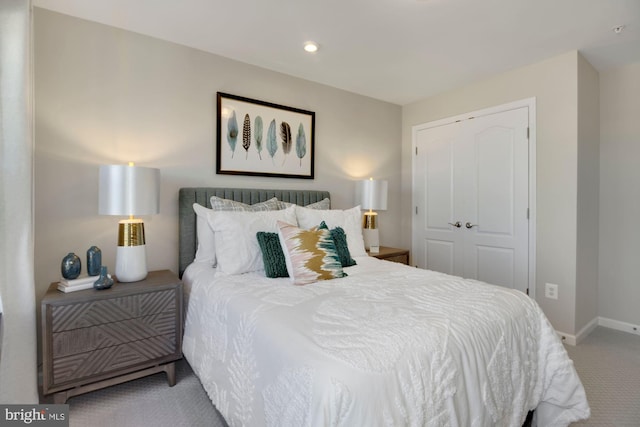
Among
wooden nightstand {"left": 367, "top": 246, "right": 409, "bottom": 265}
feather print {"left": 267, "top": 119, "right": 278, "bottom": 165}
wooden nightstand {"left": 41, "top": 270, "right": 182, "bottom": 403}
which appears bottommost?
wooden nightstand {"left": 41, "top": 270, "right": 182, "bottom": 403}

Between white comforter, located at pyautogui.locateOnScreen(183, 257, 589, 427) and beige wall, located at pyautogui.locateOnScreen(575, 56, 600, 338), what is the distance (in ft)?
5.51

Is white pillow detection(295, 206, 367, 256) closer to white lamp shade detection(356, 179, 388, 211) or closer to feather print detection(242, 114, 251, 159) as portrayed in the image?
white lamp shade detection(356, 179, 388, 211)

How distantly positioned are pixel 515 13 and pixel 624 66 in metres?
1.75

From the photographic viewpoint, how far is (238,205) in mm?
2586

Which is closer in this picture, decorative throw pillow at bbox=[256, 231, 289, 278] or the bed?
the bed

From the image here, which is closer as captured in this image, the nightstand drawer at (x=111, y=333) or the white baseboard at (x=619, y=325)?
the nightstand drawer at (x=111, y=333)

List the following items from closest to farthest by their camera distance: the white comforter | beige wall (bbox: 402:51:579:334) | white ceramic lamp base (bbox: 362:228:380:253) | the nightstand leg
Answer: the white comforter, the nightstand leg, beige wall (bbox: 402:51:579:334), white ceramic lamp base (bbox: 362:228:380:253)

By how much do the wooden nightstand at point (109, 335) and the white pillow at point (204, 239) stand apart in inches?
14.6

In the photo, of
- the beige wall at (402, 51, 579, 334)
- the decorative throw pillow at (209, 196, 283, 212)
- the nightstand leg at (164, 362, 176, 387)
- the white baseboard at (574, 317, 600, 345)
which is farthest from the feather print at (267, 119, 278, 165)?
the white baseboard at (574, 317, 600, 345)

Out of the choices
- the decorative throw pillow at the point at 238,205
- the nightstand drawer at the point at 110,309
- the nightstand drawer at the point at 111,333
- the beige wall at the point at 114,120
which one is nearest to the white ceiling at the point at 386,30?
the beige wall at the point at 114,120

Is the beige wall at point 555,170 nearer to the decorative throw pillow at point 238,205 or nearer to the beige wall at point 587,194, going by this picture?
the beige wall at point 587,194

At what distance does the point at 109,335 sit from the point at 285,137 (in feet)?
7.02

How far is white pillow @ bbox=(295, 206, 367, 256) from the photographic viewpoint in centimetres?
261

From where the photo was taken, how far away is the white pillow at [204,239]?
2.41 m
